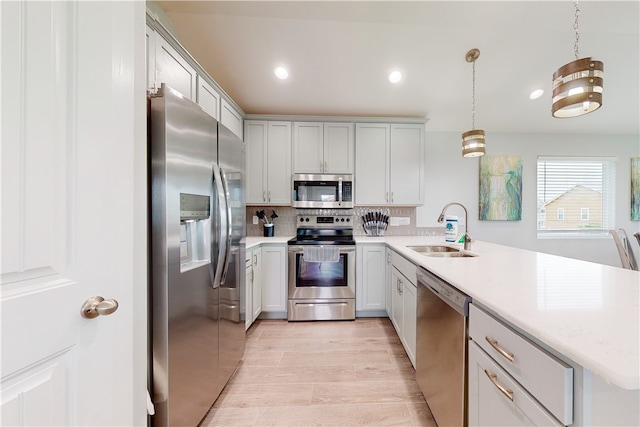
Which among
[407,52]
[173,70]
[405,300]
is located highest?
[407,52]

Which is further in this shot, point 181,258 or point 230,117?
point 230,117

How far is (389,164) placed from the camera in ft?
9.95

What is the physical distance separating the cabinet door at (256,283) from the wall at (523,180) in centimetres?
230

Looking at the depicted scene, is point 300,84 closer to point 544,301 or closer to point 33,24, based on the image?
point 33,24

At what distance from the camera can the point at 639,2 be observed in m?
1.94

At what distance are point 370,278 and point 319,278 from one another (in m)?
0.60

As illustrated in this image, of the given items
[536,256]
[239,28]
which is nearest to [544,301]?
[536,256]

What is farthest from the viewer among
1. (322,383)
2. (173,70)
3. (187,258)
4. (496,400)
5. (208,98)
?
(208,98)

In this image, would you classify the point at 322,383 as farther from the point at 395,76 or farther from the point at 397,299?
the point at 395,76

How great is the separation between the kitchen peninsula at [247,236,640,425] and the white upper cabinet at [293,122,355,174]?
194 cm

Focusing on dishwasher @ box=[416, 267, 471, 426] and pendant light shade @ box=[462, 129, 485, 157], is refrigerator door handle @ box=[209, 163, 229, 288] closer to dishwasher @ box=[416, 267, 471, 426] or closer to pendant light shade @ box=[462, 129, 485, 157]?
dishwasher @ box=[416, 267, 471, 426]

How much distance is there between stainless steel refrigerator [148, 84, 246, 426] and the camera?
41.0 inches

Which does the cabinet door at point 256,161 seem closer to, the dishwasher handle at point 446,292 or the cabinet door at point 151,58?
the cabinet door at point 151,58

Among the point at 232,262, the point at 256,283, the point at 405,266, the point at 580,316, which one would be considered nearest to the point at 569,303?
the point at 580,316
